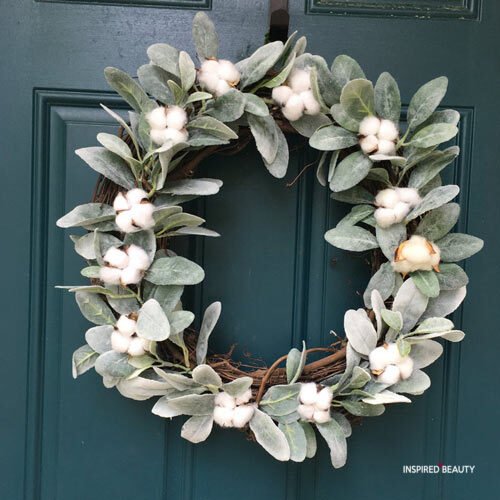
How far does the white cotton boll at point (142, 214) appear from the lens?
81cm

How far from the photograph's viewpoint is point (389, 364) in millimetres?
839

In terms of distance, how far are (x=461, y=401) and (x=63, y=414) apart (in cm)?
66

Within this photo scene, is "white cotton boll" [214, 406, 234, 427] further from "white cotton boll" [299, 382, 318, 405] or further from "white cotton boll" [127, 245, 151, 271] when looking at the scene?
"white cotton boll" [127, 245, 151, 271]

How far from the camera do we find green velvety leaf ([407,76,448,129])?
2.77 ft

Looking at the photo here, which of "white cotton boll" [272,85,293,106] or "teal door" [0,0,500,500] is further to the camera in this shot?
"teal door" [0,0,500,500]

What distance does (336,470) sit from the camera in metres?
1.00

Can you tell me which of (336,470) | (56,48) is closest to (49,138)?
(56,48)

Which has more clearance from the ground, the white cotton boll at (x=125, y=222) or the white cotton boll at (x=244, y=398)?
the white cotton boll at (x=125, y=222)

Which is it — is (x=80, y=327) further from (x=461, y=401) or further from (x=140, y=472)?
(x=461, y=401)

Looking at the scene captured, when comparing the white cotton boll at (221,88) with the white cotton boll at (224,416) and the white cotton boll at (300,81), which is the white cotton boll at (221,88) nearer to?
the white cotton boll at (300,81)

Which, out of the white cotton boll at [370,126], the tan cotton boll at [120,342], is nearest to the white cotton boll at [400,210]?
the white cotton boll at [370,126]

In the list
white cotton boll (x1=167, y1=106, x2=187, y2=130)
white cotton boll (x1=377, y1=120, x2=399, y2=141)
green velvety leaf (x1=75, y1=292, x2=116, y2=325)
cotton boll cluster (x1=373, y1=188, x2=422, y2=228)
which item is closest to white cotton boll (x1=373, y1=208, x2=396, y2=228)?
cotton boll cluster (x1=373, y1=188, x2=422, y2=228)

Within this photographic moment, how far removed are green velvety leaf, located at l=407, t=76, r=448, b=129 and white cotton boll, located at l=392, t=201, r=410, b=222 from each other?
0.11m

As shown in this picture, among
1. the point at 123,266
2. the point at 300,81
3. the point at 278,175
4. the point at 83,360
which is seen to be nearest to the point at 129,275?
the point at 123,266
